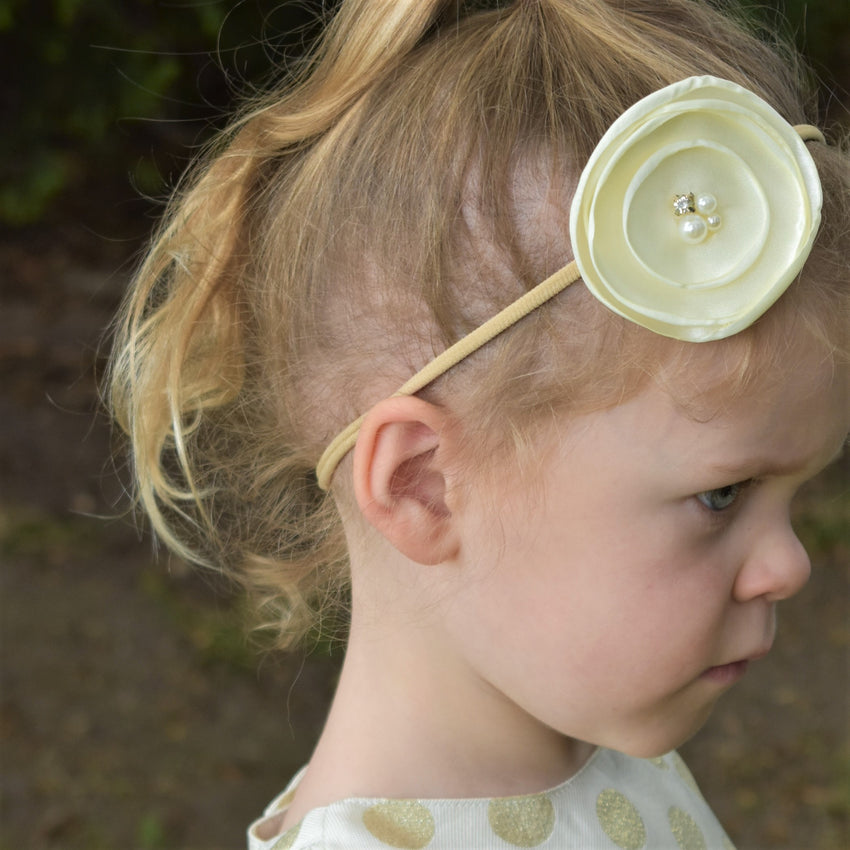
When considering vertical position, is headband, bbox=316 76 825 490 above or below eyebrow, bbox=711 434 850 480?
above

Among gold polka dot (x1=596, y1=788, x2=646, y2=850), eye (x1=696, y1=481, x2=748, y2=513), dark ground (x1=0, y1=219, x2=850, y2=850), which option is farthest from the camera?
dark ground (x1=0, y1=219, x2=850, y2=850)

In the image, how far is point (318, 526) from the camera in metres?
1.74

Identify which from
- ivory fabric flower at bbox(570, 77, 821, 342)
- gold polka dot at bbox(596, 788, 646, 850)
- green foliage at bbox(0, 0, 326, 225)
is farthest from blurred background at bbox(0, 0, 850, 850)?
ivory fabric flower at bbox(570, 77, 821, 342)

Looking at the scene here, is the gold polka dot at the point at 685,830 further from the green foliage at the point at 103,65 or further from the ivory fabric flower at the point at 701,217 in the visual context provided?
the green foliage at the point at 103,65

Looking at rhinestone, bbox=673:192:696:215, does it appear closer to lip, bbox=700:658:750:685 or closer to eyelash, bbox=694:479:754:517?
eyelash, bbox=694:479:754:517

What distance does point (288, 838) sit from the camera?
1481mm

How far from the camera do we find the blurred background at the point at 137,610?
115 inches

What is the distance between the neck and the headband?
548 mm

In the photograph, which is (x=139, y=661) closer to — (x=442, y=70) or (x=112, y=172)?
(x=112, y=172)

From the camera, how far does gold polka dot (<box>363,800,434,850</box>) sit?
1.43 m

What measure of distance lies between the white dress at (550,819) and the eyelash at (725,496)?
0.49 meters

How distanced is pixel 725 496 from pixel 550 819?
0.52 metres

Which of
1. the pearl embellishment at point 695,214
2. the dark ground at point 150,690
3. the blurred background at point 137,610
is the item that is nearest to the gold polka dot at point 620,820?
the pearl embellishment at point 695,214

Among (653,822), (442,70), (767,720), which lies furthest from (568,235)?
(767,720)
